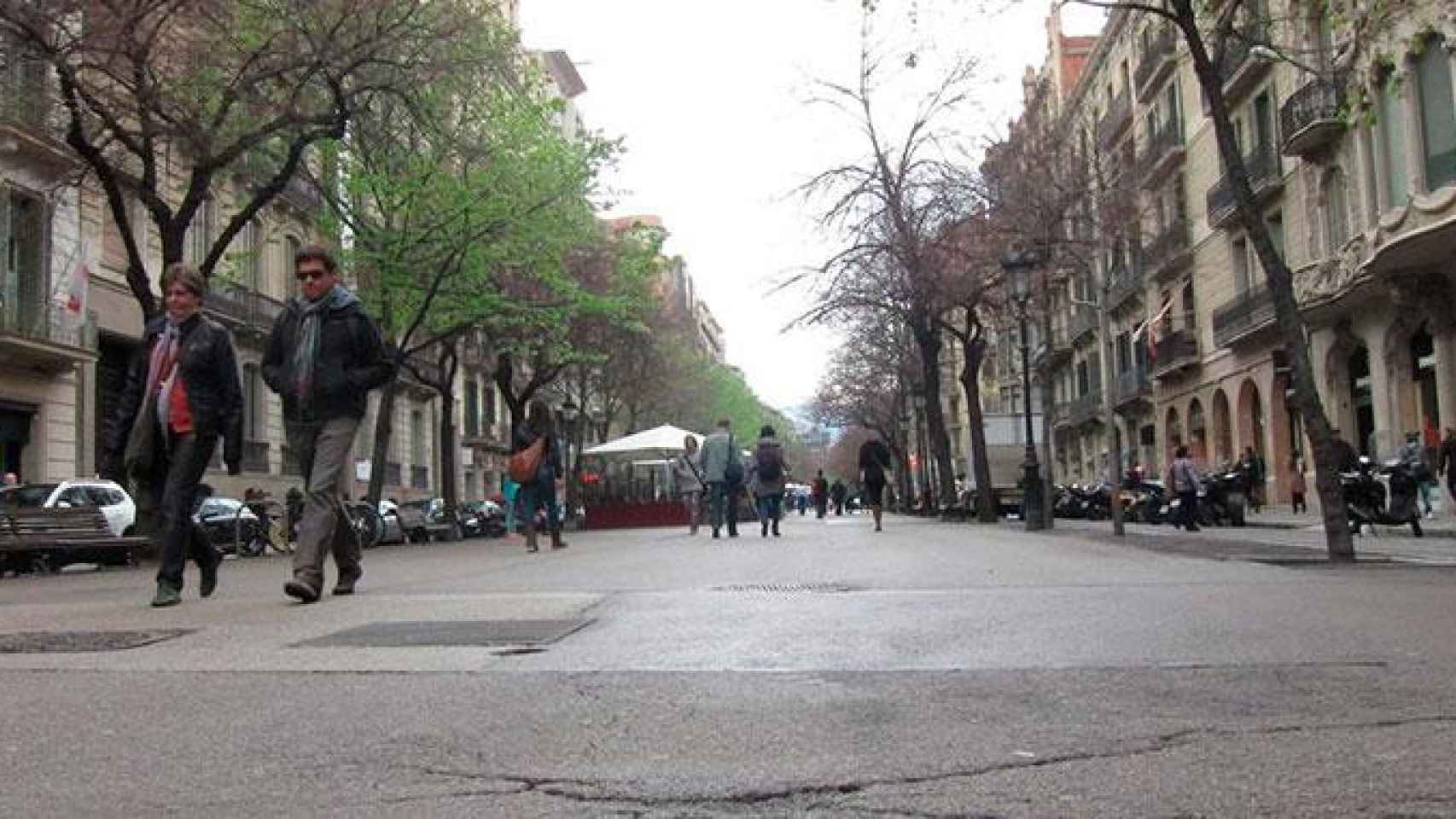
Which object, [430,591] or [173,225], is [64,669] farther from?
[173,225]

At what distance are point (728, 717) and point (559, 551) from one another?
11892 millimetres

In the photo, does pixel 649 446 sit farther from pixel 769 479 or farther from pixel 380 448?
pixel 769 479

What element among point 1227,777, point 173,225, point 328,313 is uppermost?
point 173,225

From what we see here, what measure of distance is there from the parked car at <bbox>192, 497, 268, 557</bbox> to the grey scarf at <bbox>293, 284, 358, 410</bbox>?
15710 mm

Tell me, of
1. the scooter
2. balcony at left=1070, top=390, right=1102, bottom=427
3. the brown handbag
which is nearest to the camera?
the brown handbag

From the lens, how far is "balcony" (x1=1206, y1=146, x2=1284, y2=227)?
109ft

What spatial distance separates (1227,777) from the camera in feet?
11.1

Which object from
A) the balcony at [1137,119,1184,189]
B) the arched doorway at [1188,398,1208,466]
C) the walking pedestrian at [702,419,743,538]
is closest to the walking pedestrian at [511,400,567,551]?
the walking pedestrian at [702,419,743,538]

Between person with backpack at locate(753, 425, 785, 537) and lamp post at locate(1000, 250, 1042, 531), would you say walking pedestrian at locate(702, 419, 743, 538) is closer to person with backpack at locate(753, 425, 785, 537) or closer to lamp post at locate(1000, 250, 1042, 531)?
person with backpack at locate(753, 425, 785, 537)

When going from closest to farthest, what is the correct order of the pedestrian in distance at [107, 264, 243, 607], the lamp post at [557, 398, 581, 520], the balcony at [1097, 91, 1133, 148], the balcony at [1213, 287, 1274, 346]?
the pedestrian in distance at [107, 264, 243, 607] < the balcony at [1213, 287, 1274, 346] < the lamp post at [557, 398, 581, 520] < the balcony at [1097, 91, 1133, 148]

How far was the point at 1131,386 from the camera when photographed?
4878 centimetres

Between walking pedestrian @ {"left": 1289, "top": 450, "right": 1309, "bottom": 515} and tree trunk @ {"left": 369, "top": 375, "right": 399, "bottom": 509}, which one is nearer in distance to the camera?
tree trunk @ {"left": 369, "top": 375, "right": 399, "bottom": 509}

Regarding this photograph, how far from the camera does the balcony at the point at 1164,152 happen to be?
40656 mm

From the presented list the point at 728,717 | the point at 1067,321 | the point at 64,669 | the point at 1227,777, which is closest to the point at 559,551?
the point at 64,669
